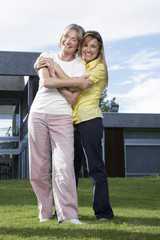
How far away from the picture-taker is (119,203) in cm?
586

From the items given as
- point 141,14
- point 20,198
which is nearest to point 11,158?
point 141,14

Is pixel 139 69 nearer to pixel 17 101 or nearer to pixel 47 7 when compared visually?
pixel 17 101

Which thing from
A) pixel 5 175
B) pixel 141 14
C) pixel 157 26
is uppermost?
pixel 157 26

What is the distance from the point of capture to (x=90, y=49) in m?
4.11

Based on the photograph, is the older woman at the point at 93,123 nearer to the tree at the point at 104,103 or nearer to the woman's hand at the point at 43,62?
the woman's hand at the point at 43,62

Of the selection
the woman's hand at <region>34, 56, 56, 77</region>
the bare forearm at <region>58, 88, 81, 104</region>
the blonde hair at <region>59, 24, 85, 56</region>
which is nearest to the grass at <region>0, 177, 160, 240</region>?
the bare forearm at <region>58, 88, 81, 104</region>

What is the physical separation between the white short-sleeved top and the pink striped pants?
0.19 feet

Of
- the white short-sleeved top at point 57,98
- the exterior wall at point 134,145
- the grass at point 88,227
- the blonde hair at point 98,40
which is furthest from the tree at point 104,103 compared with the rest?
the white short-sleeved top at point 57,98

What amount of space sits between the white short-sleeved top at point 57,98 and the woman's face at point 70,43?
0.36ft

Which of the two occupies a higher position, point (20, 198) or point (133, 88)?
point (133, 88)

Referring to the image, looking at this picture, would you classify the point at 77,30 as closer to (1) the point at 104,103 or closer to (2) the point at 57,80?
(2) the point at 57,80

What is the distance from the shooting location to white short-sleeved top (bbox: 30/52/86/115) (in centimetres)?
391

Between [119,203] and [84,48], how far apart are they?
2656mm

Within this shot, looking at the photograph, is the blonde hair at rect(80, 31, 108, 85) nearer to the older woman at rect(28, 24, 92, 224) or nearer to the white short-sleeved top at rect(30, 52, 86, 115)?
the older woman at rect(28, 24, 92, 224)
